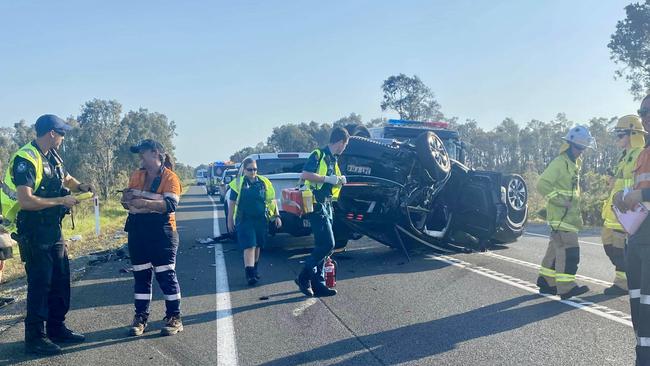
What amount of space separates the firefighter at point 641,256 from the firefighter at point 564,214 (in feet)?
8.05

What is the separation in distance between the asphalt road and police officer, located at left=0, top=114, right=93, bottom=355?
27 cm

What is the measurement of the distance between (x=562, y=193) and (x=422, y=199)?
267 cm

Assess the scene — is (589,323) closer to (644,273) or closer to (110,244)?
(644,273)

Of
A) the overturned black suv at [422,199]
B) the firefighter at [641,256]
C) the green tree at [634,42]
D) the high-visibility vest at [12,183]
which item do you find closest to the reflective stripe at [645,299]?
the firefighter at [641,256]

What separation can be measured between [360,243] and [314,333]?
619 centimetres

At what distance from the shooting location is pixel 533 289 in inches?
269

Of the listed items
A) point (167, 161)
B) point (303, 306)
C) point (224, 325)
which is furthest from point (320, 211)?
point (167, 161)

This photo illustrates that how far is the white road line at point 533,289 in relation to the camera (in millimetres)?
5547

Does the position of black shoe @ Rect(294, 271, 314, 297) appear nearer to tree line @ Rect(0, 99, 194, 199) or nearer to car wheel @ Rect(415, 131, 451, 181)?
car wheel @ Rect(415, 131, 451, 181)

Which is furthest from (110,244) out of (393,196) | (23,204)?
(23,204)

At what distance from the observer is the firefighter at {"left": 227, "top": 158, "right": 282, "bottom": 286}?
745 cm

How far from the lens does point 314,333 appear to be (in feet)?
16.8

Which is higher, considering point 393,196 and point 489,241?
point 393,196

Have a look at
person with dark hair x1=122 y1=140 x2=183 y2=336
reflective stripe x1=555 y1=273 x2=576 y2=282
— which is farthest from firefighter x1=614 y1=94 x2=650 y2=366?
person with dark hair x1=122 y1=140 x2=183 y2=336
